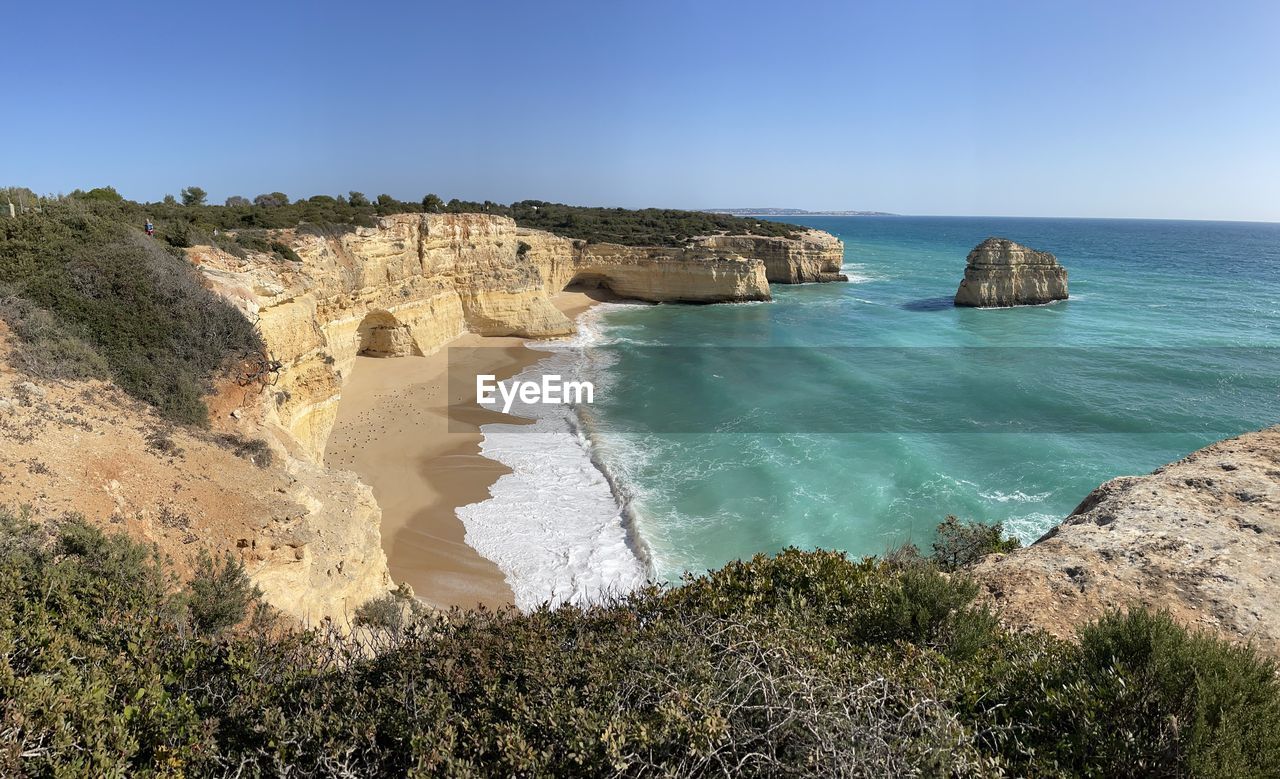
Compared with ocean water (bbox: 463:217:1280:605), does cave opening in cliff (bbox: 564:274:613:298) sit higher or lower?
higher

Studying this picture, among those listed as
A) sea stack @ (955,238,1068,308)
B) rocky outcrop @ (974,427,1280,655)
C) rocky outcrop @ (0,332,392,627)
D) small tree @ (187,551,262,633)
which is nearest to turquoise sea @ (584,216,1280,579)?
sea stack @ (955,238,1068,308)

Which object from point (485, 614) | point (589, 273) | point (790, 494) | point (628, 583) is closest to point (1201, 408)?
point (790, 494)

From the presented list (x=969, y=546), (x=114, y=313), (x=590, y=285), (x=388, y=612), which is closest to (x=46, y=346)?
(x=114, y=313)

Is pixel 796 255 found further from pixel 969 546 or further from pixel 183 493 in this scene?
pixel 183 493

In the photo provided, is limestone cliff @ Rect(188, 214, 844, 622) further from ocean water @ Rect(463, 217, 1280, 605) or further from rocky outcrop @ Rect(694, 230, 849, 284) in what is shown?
ocean water @ Rect(463, 217, 1280, 605)

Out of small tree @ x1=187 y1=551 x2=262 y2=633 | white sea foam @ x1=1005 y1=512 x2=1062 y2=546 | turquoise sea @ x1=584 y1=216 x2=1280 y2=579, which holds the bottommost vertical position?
white sea foam @ x1=1005 y1=512 x2=1062 y2=546

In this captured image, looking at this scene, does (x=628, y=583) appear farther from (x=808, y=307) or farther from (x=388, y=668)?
(x=808, y=307)

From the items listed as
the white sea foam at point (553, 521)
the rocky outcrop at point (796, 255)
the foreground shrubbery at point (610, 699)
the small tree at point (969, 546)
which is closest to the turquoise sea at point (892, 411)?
the white sea foam at point (553, 521)
